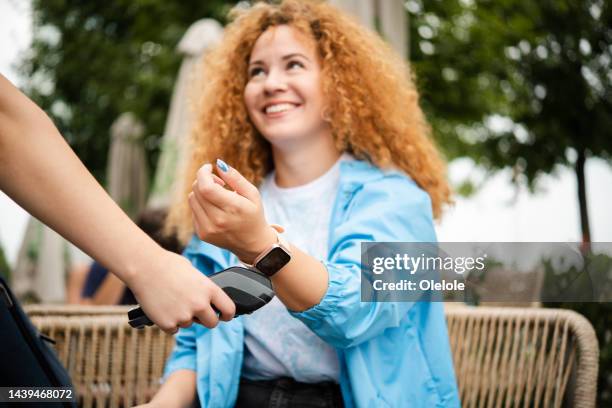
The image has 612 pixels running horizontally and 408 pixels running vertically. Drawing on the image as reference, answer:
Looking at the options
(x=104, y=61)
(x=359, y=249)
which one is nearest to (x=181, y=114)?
(x=359, y=249)

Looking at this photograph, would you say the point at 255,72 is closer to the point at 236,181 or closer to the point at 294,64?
the point at 294,64

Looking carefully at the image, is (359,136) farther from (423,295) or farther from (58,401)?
(58,401)

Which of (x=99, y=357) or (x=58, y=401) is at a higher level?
(x=99, y=357)

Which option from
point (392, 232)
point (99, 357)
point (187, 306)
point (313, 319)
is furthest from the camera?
point (99, 357)

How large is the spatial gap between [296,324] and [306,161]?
1.69ft

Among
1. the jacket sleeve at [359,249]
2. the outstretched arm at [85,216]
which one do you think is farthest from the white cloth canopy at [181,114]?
the outstretched arm at [85,216]

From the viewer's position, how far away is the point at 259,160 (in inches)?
85.7

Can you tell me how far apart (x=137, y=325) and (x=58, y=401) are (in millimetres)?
221

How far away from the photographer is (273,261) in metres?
1.23

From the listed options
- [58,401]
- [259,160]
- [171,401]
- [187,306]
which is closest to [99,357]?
[171,401]

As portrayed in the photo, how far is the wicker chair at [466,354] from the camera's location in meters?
2.02

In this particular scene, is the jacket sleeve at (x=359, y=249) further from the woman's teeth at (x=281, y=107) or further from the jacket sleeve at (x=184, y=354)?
the jacket sleeve at (x=184, y=354)

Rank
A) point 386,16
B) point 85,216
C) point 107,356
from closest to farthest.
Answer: point 85,216 → point 107,356 → point 386,16

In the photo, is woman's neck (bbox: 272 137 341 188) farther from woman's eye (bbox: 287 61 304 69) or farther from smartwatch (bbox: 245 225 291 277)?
smartwatch (bbox: 245 225 291 277)
